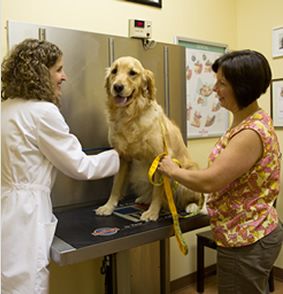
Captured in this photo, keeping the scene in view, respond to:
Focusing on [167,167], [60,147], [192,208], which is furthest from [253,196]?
[60,147]

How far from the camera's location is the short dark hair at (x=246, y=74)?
1290mm

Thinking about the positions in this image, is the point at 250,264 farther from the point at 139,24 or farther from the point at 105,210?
the point at 139,24

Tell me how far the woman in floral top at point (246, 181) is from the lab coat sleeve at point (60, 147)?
1.24ft

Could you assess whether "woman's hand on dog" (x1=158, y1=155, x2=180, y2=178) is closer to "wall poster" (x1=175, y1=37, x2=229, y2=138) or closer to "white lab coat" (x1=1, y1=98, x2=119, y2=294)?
"white lab coat" (x1=1, y1=98, x2=119, y2=294)

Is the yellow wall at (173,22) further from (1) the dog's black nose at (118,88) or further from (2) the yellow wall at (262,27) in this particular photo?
(1) the dog's black nose at (118,88)

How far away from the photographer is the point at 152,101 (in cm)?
177

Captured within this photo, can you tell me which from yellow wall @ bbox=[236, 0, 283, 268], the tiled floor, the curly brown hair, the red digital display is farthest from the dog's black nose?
the tiled floor

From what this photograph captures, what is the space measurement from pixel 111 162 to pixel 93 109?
60cm

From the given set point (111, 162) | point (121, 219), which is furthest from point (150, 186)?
point (111, 162)

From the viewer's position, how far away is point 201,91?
108 inches

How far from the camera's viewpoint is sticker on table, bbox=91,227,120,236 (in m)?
1.46

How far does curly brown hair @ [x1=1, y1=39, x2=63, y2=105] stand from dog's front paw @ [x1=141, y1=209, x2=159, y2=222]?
664 millimetres

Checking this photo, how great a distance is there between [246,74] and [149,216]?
0.76m

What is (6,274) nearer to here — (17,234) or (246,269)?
(17,234)
